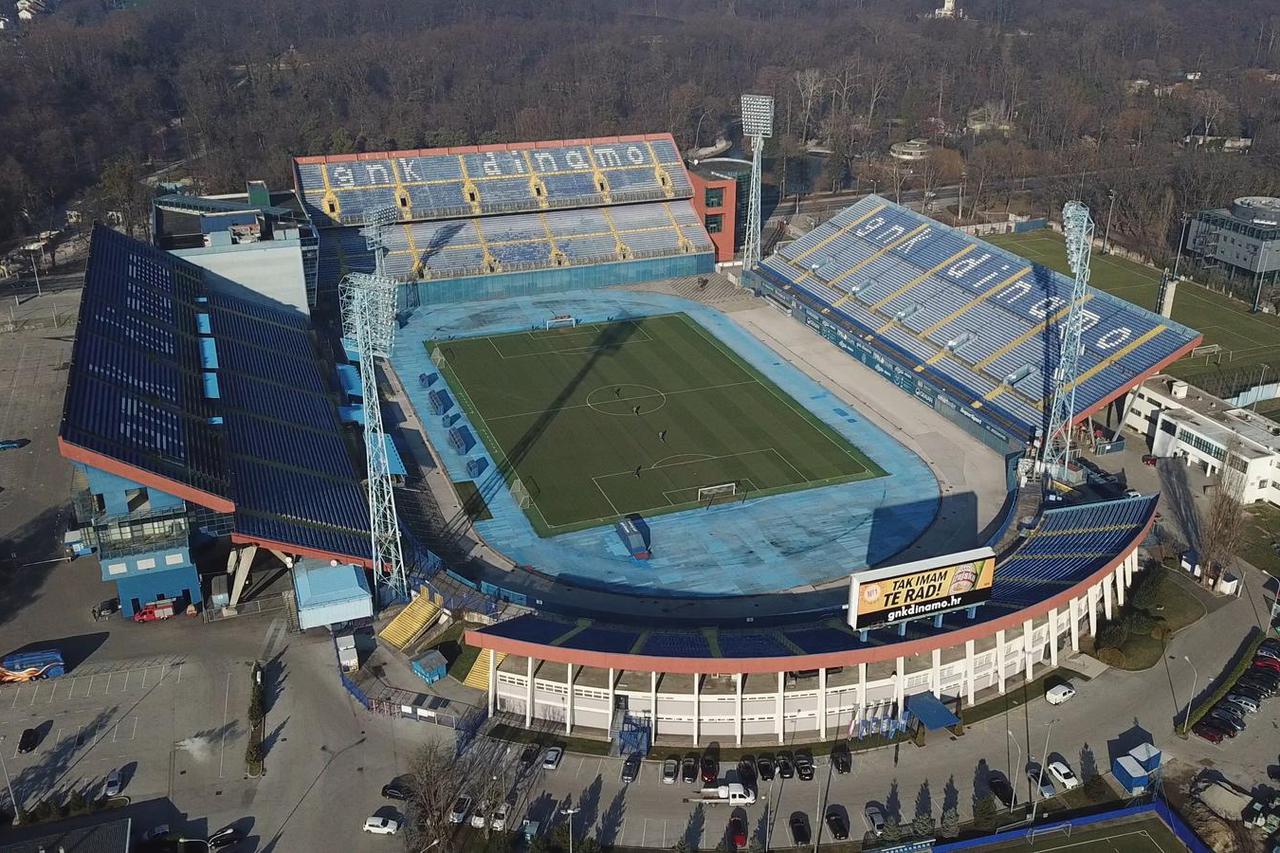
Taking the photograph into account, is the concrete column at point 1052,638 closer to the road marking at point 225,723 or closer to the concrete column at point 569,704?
the concrete column at point 569,704

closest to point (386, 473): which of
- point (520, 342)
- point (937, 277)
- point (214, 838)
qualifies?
point (214, 838)

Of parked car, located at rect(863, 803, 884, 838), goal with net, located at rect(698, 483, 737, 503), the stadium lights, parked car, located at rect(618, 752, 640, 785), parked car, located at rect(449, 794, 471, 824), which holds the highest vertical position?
the stadium lights

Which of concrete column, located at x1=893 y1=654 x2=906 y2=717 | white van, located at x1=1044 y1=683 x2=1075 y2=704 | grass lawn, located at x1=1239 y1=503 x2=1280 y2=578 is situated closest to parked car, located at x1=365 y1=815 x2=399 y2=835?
concrete column, located at x1=893 y1=654 x2=906 y2=717

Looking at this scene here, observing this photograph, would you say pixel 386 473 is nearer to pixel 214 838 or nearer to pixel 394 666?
pixel 394 666

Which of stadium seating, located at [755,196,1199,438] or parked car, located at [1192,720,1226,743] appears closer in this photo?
parked car, located at [1192,720,1226,743]

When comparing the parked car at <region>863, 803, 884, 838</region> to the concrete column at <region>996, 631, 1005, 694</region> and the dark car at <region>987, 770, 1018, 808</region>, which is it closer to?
the dark car at <region>987, 770, 1018, 808</region>
